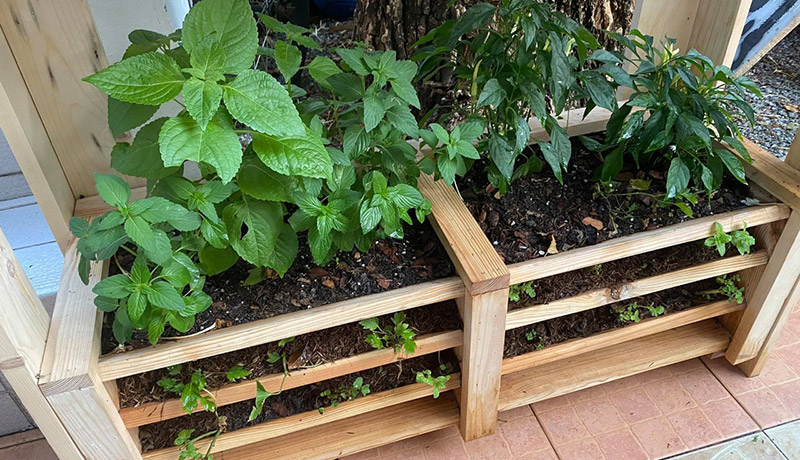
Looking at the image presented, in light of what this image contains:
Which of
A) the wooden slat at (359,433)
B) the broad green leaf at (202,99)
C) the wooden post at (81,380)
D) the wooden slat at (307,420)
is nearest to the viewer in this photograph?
the broad green leaf at (202,99)

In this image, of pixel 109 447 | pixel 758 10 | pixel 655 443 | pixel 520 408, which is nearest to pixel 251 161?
pixel 109 447

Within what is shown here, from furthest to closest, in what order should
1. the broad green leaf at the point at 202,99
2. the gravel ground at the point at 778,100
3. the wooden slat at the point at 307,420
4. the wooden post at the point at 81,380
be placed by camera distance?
the gravel ground at the point at 778,100 → the wooden slat at the point at 307,420 → the wooden post at the point at 81,380 → the broad green leaf at the point at 202,99

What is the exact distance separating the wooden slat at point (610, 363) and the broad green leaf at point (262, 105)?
798 mm

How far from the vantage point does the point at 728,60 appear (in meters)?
1.36

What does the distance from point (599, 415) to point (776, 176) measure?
64 cm

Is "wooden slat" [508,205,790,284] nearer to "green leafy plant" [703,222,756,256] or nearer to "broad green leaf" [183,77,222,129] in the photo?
"green leafy plant" [703,222,756,256]

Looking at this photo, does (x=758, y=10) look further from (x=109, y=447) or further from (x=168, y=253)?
(x=109, y=447)

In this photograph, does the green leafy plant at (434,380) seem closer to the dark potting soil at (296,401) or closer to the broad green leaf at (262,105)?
the dark potting soil at (296,401)

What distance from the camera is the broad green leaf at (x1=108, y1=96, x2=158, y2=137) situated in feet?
3.01

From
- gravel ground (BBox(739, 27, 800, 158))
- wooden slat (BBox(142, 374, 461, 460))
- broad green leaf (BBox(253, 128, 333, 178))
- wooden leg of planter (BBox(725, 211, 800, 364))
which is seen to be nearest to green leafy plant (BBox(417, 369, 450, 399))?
wooden slat (BBox(142, 374, 461, 460))

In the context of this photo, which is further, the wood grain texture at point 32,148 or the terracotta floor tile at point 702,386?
the terracotta floor tile at point 702,386

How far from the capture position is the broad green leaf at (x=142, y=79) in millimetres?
784

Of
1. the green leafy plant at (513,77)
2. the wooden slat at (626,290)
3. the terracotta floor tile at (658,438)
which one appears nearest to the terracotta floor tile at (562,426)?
the terracotta floor tile at (658,438)

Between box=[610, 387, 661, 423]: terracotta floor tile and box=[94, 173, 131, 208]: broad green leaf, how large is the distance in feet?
3.80
